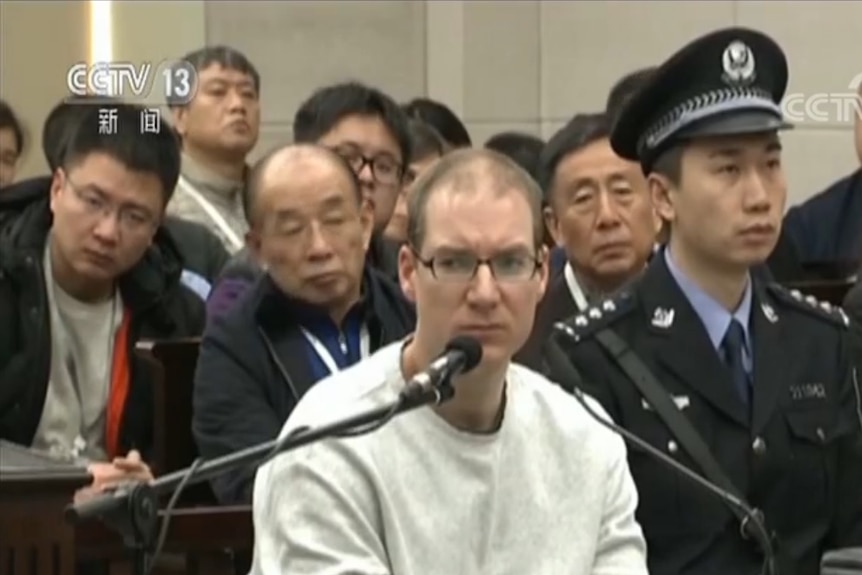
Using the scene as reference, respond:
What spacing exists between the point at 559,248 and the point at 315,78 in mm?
2332

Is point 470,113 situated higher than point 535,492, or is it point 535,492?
point 470,113

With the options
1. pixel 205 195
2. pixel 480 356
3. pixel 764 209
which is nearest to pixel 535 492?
pixel 480 356

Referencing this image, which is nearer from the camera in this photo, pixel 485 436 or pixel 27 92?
pixel 485 436

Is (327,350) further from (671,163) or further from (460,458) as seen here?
(460,458)

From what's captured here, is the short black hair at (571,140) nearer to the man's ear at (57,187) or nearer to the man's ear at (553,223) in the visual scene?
the man's ear at (553,223)

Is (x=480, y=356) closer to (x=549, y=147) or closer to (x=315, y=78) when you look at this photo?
(x=549, y=147)

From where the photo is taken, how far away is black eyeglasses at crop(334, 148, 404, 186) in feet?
12.6

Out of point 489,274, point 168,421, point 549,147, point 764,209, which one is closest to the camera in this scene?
point 489,274

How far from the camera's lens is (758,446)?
2.79 metres

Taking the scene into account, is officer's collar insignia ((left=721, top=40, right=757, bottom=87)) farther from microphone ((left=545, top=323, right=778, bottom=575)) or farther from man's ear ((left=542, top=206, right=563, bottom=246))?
man's ear ((left=542, top=206, right=563, bottom=246))

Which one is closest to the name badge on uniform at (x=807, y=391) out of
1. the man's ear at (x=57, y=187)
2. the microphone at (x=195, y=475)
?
the microphone at (x=195, y=475)

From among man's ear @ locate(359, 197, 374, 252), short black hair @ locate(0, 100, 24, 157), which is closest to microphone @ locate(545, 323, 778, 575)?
man's ear @ locate(359, 197, 374, 252)

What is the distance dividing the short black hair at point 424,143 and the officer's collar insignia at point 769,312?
4.73ft

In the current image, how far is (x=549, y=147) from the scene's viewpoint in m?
3.68
